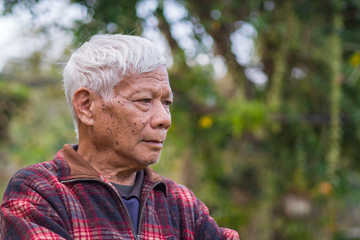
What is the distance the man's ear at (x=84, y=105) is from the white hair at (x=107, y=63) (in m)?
0.02

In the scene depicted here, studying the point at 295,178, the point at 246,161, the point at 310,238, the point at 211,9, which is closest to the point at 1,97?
the point at 211,9

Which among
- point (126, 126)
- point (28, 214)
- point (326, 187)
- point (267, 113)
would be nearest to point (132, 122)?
point (126, 126)

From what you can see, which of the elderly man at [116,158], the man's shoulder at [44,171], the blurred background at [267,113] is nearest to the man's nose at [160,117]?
the elderly man at [116,158]

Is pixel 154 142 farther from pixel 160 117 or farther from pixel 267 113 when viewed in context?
pixel 267 113

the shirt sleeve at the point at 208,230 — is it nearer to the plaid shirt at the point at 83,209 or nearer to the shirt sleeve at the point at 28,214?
the plaid shirt at the point at 83,209

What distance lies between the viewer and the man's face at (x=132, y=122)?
55.6 inches

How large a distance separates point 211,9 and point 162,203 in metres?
3.32

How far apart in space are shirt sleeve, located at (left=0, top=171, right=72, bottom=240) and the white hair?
12.6 inches

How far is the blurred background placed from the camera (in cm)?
441

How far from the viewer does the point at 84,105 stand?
4.73 feet

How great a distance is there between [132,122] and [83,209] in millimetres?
301

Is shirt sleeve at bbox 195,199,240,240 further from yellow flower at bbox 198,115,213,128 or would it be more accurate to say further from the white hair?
yellow flower at bbox 198,115,213,128

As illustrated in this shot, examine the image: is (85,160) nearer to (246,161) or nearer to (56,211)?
(56,211)

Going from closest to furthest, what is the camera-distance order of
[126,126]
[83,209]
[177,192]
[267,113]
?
1. [83,209]
2. [126,126]
3. [177,192]
4. [267,113]
